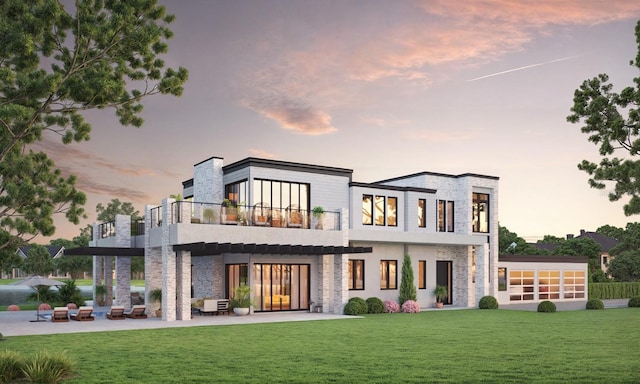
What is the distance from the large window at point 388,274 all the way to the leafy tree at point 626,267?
3597 cm

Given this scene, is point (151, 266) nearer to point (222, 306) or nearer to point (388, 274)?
point (222, 306)

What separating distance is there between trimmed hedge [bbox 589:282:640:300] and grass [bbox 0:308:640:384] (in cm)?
2329

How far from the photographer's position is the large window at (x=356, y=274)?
3303cm

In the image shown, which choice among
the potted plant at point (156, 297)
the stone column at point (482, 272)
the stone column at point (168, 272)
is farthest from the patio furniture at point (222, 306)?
the stone column at point (482, 272)

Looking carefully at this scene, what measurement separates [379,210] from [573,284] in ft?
61.0

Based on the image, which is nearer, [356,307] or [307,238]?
[307,238]

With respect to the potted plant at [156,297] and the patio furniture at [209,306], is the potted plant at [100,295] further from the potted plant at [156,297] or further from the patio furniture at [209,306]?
the patio furniture at [209,306]

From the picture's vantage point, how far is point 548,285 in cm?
4281

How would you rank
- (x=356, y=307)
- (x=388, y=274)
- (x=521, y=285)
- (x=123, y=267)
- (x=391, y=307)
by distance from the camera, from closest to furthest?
(x=356, y=307)
(x=391, y=307)
(x=123, y=267)
(x=388, y=274)
(x=521, y=285)

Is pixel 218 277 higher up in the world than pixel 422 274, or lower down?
higher up

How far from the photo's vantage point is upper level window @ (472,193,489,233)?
38062mm

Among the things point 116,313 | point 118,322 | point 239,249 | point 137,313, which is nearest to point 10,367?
point 118,322

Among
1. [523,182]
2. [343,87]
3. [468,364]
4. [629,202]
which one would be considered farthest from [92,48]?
[523,182]

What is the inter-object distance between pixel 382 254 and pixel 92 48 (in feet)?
73.7
